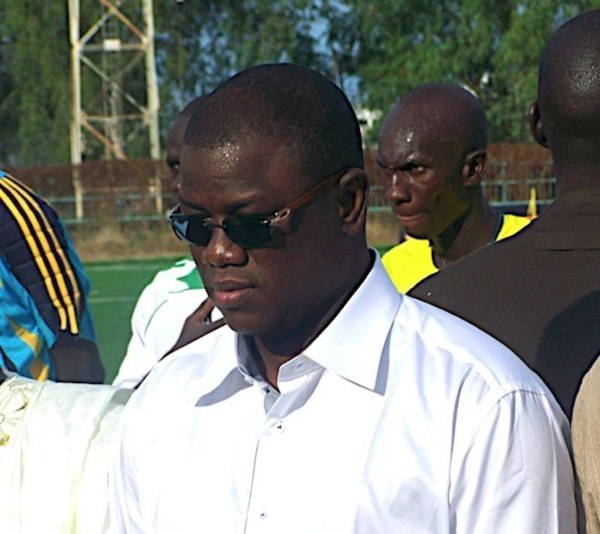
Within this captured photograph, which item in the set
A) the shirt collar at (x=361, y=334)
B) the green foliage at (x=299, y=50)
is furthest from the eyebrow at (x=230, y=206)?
the green foliage at (x=299, y=50)

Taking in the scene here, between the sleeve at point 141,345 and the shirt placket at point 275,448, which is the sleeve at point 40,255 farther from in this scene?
the shirt placket at point 275,448

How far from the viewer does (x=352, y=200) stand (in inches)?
87.7

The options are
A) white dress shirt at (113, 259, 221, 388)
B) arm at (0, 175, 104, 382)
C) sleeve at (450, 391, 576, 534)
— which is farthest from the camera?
arm at (0, 175, 104, 382)

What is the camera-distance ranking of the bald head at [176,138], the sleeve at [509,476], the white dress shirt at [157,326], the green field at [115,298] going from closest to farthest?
the sleeve at [509,476] < the white dress shirt at [157,326] < the bald head at [176,138] < the green field at [115,298]

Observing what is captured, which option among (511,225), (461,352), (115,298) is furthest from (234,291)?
(115,298)

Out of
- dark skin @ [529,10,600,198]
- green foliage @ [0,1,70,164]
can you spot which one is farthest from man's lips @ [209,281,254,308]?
green foliage @ [0,1,70,164]

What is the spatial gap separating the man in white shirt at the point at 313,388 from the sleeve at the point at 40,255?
82.0 inches

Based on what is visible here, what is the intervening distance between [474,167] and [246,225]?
2.54m

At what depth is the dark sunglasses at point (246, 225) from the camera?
2.13 metres

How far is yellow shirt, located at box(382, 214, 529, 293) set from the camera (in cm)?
454

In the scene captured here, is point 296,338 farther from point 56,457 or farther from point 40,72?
point 40,72

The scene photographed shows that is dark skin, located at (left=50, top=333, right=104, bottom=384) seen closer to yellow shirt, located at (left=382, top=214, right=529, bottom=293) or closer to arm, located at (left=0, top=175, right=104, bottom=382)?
arm, located at (left=0, top=175, right=104, bottom=382)

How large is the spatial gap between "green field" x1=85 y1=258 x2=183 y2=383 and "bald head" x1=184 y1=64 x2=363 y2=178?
925 centimetres

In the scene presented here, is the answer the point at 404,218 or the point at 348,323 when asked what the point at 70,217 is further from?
Answer: the point at 348,323
